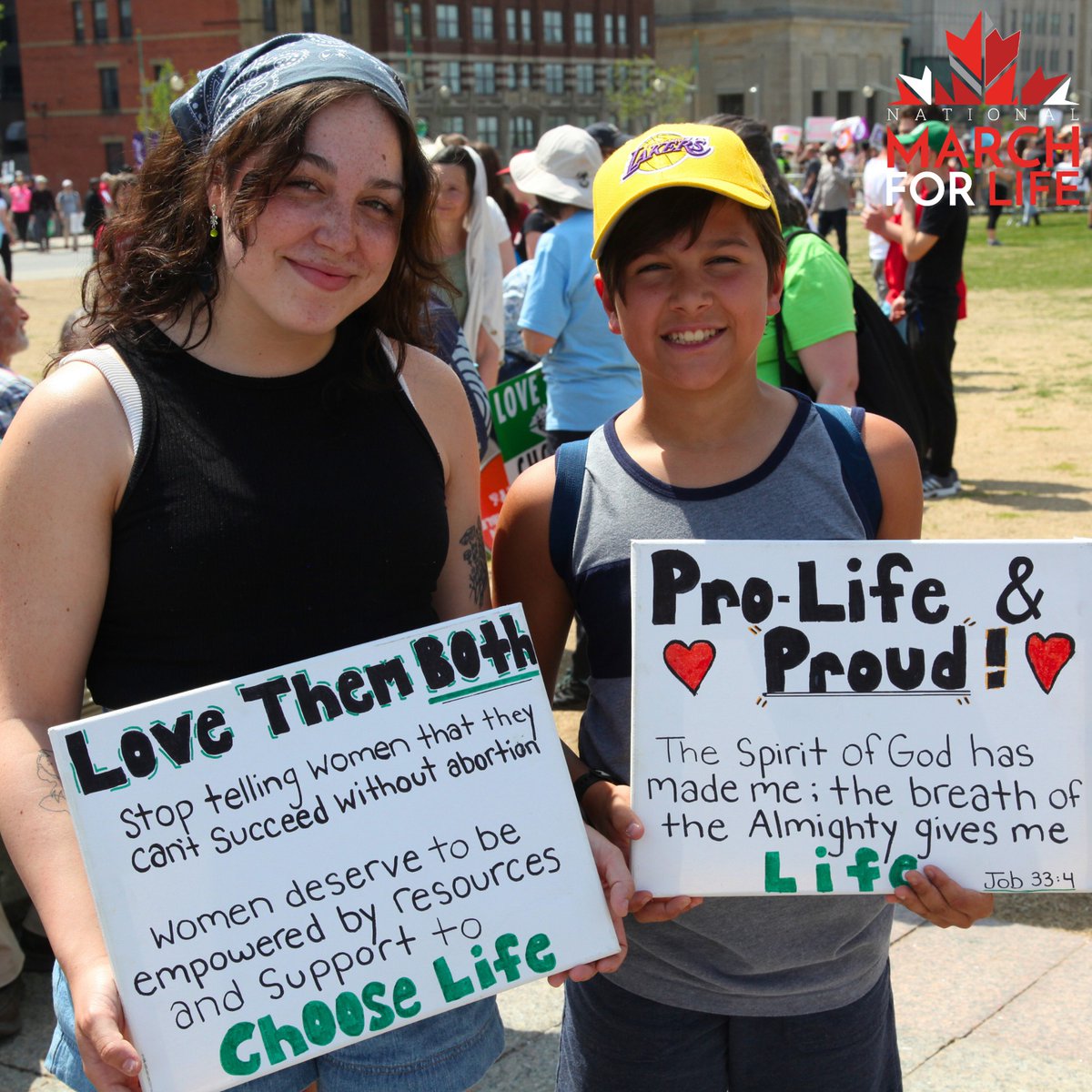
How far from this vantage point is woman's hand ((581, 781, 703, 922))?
1875mm

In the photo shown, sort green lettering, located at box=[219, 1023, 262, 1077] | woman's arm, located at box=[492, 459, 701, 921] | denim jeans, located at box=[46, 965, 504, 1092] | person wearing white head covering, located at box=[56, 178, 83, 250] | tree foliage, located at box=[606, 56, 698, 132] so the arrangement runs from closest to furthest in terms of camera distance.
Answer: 1. green lettering, located at box=[219, 1023, 262, 1077]
2. denim jeans, located at box=[46, 965, 504, 1092]
3. woman's arm, located at box=[492, 459, 701, 921]
4. person wearing white head covering, located at box=[56, 178, 83, 250]
5. tree foliage, located at box=[606, 56, 698, 132]

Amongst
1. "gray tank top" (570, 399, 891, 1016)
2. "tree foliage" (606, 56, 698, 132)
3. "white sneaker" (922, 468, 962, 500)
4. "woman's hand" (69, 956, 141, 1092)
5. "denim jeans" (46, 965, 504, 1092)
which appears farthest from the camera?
"tree foliage" (606, 56, 698, 132)

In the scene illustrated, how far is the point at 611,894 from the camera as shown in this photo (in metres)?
1.86

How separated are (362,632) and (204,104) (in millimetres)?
797

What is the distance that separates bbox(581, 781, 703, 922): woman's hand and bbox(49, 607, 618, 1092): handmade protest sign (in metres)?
0.07

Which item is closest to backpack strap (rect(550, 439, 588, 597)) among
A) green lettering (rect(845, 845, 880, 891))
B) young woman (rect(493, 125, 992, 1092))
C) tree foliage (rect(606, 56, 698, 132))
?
young woman (rect(493, 125, 992, 1092))

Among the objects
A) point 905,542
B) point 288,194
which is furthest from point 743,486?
point 288,194

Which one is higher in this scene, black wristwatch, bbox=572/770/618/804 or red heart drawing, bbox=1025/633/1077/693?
red heart drawing, bbox=1025/633/1077/693

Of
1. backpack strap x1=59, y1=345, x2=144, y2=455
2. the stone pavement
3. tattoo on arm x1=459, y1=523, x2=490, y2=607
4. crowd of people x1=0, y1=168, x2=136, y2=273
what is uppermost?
crowd of people x1=0, y1=168, x2=136, y2=273

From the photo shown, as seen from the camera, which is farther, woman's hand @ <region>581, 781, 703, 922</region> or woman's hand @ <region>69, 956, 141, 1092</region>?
woman's hand @ <region>581, 781, 703, 922</region>

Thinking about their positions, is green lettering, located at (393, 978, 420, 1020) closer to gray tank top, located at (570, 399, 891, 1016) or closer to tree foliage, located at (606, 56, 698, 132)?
gray tank top, located at (570, 399, 891, 1016)

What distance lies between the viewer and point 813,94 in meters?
104

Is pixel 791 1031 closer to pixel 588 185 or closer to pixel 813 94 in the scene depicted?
pixel 588 185

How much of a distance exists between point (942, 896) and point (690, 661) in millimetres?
506
